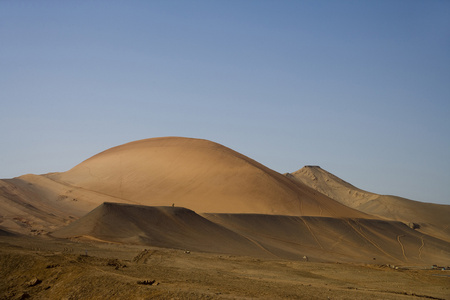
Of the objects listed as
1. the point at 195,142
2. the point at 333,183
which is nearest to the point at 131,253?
the point at 195,142

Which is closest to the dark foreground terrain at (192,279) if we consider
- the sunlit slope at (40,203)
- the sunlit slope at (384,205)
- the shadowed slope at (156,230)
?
the shadowed slope at (156,230)

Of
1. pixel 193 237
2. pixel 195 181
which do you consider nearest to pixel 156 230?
pixel 193 237

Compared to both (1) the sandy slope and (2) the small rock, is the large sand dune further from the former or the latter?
(2) the small rock

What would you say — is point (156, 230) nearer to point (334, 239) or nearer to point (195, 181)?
point (334, 239)

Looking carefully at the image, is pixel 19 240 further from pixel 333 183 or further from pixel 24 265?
pixel 333 183

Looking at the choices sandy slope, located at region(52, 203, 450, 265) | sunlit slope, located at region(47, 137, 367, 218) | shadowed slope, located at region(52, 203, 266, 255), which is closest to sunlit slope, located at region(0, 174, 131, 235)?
sunlit slope, located at region(47, 137, 367, 218)

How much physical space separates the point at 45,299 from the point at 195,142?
197 ft

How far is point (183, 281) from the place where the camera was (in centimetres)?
1744

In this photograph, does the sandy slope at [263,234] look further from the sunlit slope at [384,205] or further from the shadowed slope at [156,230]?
the sunlit slope at [384,205]

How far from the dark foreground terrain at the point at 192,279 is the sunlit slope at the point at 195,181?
99.3 ft

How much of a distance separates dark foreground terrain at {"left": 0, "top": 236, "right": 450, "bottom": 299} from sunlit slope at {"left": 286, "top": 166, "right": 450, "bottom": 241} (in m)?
63.6

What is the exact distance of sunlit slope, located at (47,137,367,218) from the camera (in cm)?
5957

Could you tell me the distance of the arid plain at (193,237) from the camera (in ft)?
58.3

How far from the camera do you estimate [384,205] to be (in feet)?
355
